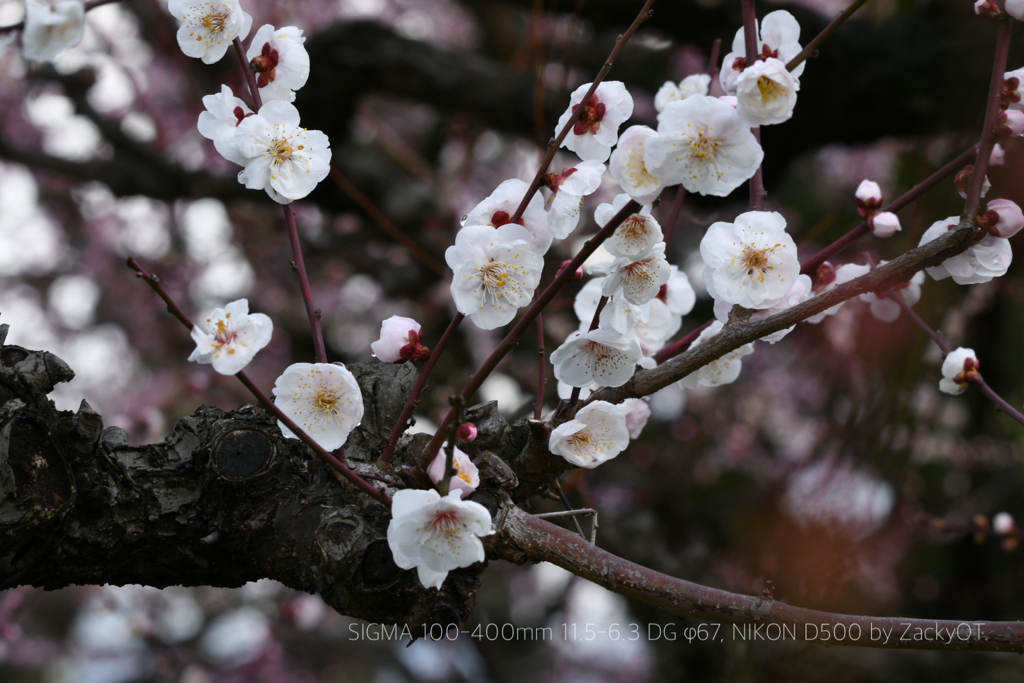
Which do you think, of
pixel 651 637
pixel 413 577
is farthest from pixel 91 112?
pixel 651 637

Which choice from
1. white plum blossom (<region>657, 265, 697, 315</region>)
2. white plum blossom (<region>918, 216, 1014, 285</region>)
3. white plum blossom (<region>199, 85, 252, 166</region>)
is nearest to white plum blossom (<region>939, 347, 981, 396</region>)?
white plum blossom (<region>918, 216, 1014, 285</region>)

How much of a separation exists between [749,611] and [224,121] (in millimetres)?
955

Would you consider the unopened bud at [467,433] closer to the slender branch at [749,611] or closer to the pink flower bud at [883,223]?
the slender branch at [749,611]

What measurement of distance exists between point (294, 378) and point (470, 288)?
26cm

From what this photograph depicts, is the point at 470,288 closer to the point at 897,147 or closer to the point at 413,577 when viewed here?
the point at 413,577

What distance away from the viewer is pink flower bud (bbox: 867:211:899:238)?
3.34ft

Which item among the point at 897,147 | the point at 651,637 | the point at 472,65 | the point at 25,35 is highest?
the point at 25,35

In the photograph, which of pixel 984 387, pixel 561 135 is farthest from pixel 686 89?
pixel 984 387

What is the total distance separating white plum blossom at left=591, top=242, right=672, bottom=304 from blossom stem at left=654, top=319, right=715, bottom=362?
250mm

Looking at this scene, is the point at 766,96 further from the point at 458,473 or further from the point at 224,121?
the point at 224,121

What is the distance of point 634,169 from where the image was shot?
0.79m

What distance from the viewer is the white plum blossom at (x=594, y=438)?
0.98 m

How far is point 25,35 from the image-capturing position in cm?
71

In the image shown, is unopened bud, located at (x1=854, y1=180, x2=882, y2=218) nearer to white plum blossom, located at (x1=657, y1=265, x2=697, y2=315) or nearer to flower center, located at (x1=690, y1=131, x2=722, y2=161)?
white plum blossom, located at (x1=657, y1=265, x2=697, y2=315)
